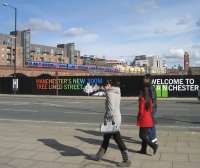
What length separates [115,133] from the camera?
27.2 feet

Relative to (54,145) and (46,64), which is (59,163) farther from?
(46,64)

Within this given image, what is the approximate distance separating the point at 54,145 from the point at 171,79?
30.7m

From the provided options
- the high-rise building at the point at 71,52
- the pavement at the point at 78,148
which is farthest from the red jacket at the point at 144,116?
the high-rise building at the point at 71,52

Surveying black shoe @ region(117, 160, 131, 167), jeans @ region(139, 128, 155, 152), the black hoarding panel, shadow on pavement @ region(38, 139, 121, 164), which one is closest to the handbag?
black shoe @ region(117, 160, 131, 167)

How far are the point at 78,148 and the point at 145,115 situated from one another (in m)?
1.75

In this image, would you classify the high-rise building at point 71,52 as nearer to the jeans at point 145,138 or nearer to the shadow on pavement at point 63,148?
the shadow on pavement at point 63,148

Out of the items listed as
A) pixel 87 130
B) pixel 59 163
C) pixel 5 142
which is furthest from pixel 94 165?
pixel 87 130

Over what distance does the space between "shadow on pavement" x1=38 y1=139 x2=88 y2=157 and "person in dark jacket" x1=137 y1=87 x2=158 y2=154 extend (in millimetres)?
1252

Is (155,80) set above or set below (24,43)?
below

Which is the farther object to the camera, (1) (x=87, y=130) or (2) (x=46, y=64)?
(2) (x=46, y=64)

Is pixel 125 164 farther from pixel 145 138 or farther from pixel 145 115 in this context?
pixel 145 115

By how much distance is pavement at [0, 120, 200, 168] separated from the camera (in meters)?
8.48

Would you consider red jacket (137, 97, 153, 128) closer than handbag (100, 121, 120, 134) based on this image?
No

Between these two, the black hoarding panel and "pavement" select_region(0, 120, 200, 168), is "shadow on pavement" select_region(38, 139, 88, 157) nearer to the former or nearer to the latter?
"pavement" select_region(0, 120, 200, 168)
